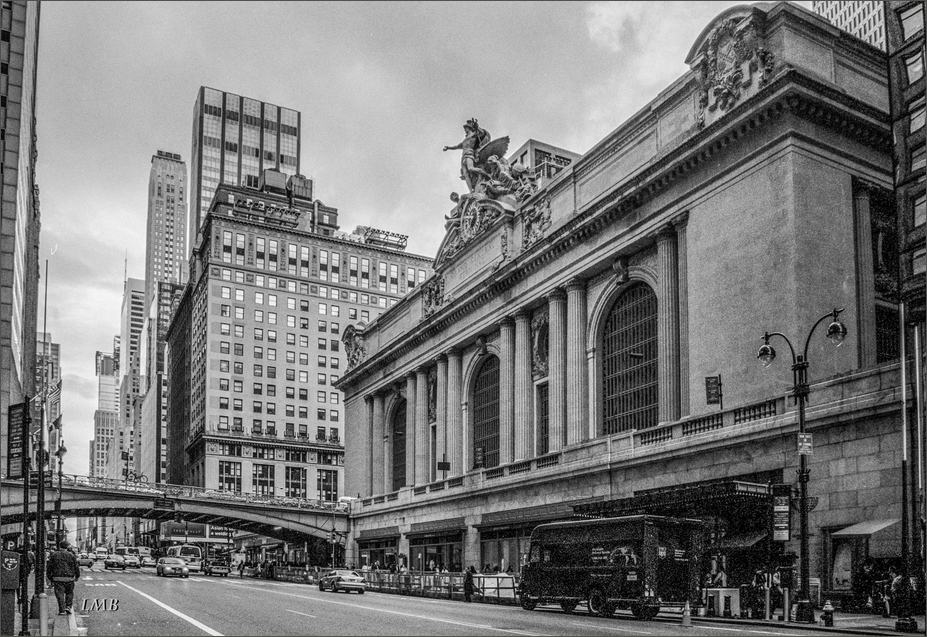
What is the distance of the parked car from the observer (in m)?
77.3

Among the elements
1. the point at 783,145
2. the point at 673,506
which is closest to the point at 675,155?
the point at 783,145

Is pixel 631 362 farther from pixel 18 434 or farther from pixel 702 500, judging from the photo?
pixel 18 434

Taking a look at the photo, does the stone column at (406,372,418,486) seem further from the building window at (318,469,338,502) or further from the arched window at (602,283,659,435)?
the building window at (318,469,338,502)

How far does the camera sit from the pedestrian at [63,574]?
78.6 feet

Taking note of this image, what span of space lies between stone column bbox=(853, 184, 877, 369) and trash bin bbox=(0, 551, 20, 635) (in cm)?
3020

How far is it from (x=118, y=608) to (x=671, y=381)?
80.5 feet

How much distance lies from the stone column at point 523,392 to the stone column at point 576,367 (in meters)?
4.85

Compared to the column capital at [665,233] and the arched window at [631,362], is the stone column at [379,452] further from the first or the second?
the column capital at [665,233]

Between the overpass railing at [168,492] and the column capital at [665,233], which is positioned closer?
the column capital at [665,233]

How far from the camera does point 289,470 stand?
135750mm

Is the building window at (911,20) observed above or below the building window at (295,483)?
above

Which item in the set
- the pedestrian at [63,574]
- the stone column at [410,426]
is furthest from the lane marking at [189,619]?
the stone column at [410,426]

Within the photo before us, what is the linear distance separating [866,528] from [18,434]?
2402 centimetres

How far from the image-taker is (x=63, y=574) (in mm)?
24016
